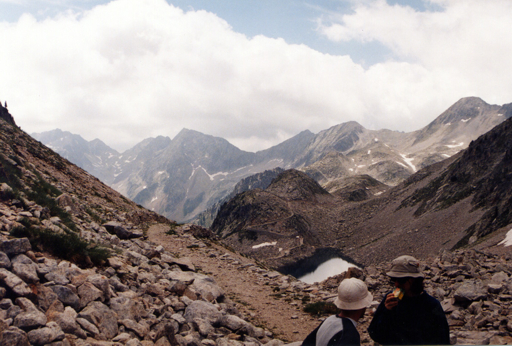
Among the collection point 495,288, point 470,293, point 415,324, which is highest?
point 415,324

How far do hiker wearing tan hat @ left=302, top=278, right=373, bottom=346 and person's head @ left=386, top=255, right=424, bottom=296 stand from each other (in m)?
1.11

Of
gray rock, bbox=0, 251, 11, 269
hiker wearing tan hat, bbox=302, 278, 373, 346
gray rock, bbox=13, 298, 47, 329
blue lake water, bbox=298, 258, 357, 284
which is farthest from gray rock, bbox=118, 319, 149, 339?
blue lake water, bbox=298, 258, 357, 284

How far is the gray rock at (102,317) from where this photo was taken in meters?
7.70

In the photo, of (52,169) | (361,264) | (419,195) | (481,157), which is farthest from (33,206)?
(419,195)

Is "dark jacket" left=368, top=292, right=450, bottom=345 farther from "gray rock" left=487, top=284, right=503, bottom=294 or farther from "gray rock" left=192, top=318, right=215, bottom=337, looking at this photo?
"gray rock" left=487, top=284, right=503, bottom=294

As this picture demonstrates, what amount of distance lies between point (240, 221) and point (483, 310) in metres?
103

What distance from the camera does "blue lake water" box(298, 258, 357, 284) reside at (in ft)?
243

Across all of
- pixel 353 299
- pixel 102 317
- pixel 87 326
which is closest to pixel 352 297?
pixel 353 299

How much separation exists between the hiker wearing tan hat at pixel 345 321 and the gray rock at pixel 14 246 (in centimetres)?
→ 820

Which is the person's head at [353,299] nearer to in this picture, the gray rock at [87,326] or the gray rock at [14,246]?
the gray rock at [87,326]

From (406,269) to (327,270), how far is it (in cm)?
8046

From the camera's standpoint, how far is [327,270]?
81.3 m

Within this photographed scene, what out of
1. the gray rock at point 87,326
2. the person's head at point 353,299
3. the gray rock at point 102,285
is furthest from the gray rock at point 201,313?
the person's head at point 353,299

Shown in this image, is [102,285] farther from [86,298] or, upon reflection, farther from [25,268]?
[25,268]
